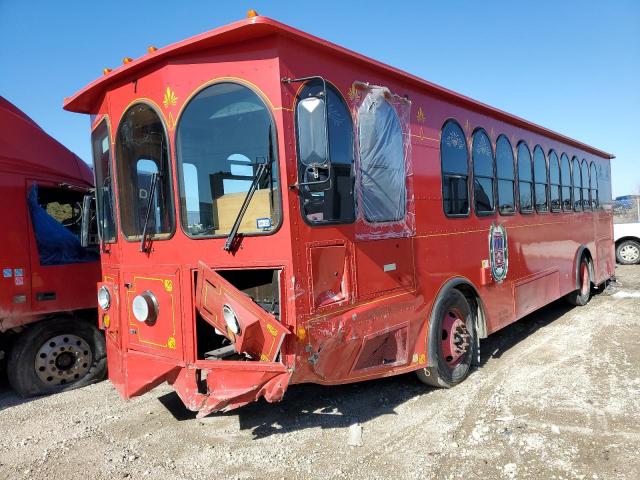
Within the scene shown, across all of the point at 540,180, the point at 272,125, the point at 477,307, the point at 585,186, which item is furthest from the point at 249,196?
the point at 585,186

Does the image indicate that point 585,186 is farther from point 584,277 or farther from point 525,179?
point 525,179

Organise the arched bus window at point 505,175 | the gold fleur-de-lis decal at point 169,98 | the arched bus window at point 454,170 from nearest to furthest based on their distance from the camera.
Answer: the gold fleur-de-lis decal at point 169,98, the arched bus window at point 454,170, the arched bus window at point 505,175

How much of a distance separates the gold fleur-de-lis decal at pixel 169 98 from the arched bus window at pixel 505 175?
399 cm

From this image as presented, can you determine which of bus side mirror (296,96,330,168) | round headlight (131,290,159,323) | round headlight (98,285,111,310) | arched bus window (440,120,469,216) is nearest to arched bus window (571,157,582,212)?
arched bus window (440,120,469,216)

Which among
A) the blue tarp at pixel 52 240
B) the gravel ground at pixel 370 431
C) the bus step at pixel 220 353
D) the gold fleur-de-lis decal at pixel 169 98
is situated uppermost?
the gold fleur-de-lis decal at pixel 169 98

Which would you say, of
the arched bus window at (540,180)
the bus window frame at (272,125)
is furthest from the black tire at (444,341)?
the arched bus window at (540,180)

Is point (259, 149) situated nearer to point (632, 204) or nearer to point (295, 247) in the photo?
point (295, 247)

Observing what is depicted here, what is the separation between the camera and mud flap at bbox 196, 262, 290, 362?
3148 mm

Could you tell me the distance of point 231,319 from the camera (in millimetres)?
3217

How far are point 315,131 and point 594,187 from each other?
8849 millimetres

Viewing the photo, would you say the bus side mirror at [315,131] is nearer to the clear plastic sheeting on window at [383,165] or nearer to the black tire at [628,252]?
the clear plastic sheeting on window at [383,165]

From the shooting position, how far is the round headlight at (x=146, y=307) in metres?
3.71

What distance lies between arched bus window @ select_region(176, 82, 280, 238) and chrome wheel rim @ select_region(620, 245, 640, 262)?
51.5 feet

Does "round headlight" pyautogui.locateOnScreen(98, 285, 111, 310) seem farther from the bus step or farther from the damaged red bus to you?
the bus step
